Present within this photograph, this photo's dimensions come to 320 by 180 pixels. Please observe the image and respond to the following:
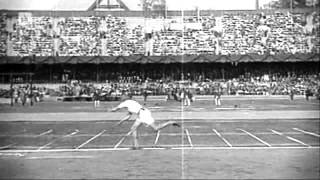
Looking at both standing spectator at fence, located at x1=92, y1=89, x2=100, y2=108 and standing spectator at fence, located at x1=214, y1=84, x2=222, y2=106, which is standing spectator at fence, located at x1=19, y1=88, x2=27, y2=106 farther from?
standing spectator at fence, located at x1=214, y1=84, x2=222, y2=106

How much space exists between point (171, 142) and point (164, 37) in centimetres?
390

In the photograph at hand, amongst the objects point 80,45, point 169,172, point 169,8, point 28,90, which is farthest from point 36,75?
point 169,172

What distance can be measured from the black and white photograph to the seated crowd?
0.11 feet

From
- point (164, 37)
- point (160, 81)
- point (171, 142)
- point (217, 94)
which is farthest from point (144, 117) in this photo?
point (217, 94)

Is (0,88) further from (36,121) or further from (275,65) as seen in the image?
(275,65)

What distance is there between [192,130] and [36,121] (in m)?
3.57

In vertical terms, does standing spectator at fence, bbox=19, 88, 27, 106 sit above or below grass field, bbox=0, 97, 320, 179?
above

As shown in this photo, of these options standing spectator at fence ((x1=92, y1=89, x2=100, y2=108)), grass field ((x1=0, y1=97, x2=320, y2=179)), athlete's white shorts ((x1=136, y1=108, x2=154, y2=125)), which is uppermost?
standing spectator at fence ((x1=92, y1=89, x2=100, y2=108))

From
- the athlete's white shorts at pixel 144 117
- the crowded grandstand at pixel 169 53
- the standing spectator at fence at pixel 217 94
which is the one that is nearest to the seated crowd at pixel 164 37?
the crowded grandstand at pixel 169 53

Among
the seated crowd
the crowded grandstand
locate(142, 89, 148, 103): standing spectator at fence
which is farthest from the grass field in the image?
the seated crowd

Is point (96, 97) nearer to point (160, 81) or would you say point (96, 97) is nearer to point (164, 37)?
point (160, 81)

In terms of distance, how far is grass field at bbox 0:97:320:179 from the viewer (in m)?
4.65

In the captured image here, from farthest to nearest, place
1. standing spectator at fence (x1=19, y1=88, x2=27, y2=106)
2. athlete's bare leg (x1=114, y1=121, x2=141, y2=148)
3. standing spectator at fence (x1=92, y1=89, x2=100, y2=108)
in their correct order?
standing spectator at fence (x1=92, y1=89, x2=100, y2=108)
standing spectator at fence (x1=19, y1=88, x2=27, y2=106)
athlete's bare leg (x1=114, y1=121, x2=141, y2=148)

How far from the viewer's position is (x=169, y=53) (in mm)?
10258
